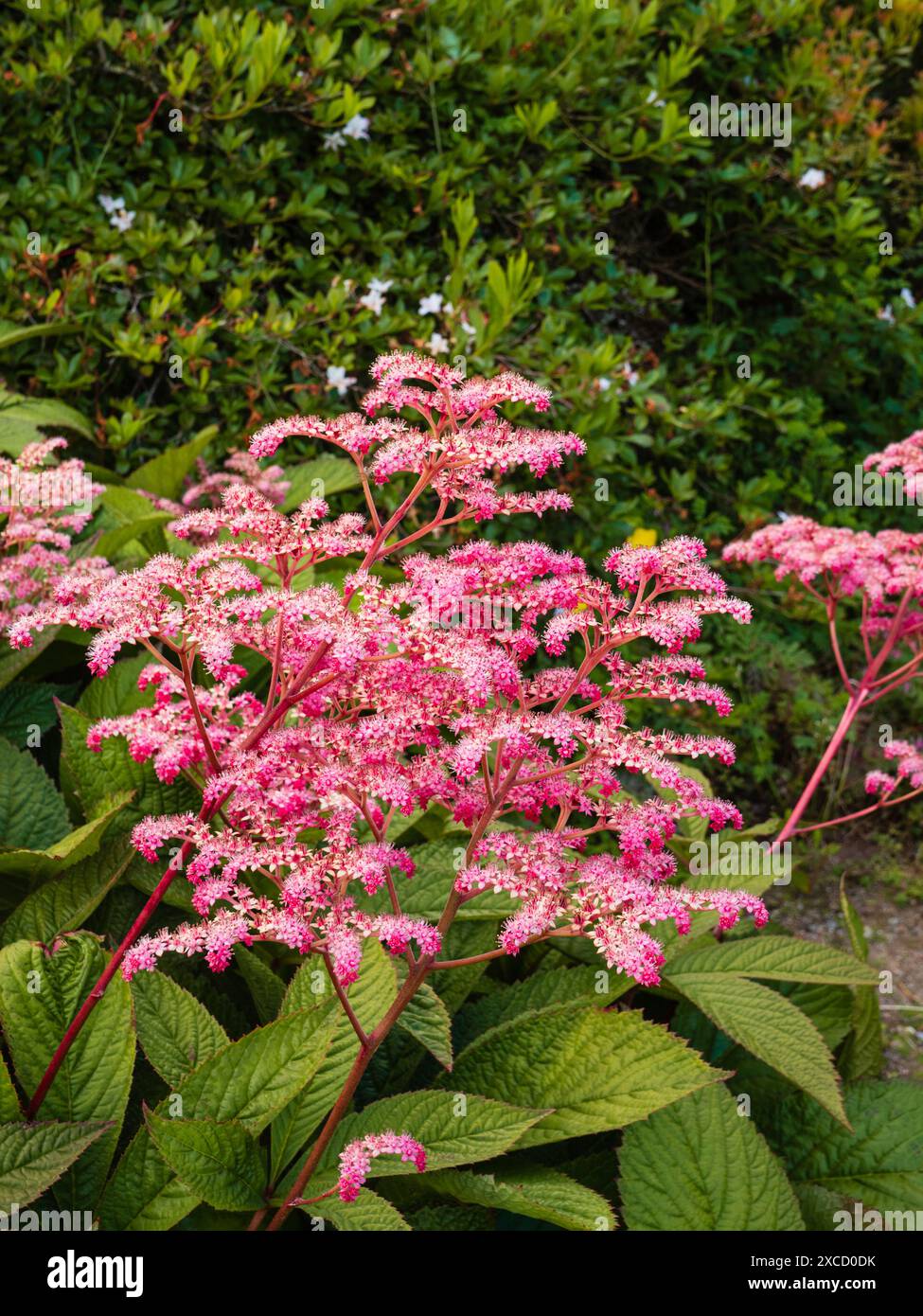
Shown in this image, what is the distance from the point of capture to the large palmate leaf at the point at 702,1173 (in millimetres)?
2049

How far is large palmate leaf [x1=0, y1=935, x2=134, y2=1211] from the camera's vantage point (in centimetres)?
190

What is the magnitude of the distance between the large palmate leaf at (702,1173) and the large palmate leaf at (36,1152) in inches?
35.4

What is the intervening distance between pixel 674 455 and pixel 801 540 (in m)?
1.45

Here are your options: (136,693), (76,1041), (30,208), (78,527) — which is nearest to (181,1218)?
(76,1041)

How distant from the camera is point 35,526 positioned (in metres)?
2.55

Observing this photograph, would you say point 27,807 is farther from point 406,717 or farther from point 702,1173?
point 702,1173

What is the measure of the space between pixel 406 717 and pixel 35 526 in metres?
1.36

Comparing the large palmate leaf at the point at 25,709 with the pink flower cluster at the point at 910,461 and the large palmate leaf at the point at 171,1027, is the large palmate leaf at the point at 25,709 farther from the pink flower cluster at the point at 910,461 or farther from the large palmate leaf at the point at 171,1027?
the pink flower cluster at the point at 910,461

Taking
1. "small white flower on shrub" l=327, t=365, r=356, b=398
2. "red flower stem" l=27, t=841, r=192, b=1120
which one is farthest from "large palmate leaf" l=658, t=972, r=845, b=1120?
"small white flower on shrub" l=327, t=365, r=356, b=398

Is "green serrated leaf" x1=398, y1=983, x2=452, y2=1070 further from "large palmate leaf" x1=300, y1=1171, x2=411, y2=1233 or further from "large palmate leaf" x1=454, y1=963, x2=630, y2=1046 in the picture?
"large palmate leaf" x1=454, y1=963, x2=630, y2=1046

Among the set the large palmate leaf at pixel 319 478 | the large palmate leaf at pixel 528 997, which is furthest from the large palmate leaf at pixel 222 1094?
the large palmate leaf at pixel 319 478

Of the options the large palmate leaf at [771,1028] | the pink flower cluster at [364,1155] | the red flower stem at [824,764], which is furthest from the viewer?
the red flower stem at [824,764]

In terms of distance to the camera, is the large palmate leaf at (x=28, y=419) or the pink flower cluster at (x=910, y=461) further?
the large palmate leaf at (x=28, y=419)

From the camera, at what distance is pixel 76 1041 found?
1.93 meters
